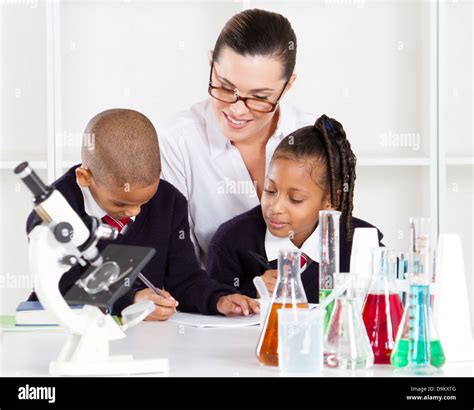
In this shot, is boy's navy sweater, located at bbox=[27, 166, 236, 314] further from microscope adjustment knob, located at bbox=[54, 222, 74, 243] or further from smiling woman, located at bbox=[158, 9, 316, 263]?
microscope adjustment knob, located at bbox=[54, 222, 74, 243]

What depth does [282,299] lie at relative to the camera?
1.50m

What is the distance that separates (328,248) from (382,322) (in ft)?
0.57

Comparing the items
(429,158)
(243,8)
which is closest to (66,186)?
(243,8)

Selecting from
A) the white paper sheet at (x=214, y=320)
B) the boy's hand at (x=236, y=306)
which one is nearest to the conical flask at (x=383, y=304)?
the white paper sheet at (x=214, y=320)

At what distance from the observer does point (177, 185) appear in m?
3.24

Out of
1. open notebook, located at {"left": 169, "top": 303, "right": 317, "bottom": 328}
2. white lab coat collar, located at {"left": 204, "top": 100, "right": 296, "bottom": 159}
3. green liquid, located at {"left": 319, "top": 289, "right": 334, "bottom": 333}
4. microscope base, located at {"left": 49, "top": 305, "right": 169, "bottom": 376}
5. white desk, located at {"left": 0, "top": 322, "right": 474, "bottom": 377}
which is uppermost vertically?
white lab coat collar, located at {"left": 204, "top": 100, "right": 296, "bottom": 159}

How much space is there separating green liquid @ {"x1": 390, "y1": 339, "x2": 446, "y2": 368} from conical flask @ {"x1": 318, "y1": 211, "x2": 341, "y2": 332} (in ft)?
0.62

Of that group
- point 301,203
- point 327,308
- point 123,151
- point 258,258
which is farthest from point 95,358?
point 301,203

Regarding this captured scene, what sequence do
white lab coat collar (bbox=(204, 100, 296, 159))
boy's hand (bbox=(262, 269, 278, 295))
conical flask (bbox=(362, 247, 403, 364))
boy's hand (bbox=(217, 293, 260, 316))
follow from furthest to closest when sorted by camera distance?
white lab coat collar (bbox=(204, 100, 296, 159)) → boy's hand (bbox=(262, 269, 278, 295)) → boy's hand (bbox=(217, 293, 260, 316)) → conical flask (bbox=(362, 247, 403, 364))

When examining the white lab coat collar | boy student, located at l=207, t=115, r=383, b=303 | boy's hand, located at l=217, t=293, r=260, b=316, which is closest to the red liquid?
boy's hand, located at l=217, t=293, r=260, b=316

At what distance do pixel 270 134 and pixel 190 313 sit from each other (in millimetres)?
1066

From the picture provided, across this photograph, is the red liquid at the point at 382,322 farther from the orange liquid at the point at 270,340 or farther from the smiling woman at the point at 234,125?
the smiling woman at the point at 234,125

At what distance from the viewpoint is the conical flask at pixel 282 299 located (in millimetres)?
1493

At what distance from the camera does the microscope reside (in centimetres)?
143
